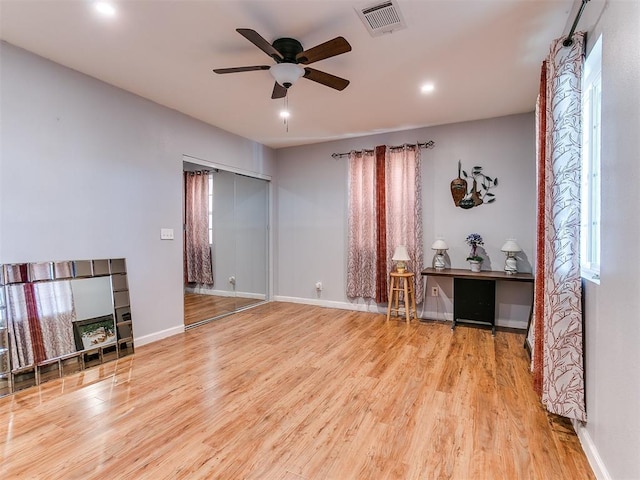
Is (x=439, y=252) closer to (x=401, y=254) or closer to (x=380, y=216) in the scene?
(x=401, y=254)

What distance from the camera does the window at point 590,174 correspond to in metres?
1.91

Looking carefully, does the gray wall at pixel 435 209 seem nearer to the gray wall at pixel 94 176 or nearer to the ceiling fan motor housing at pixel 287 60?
the gray wall at pixel 94 176

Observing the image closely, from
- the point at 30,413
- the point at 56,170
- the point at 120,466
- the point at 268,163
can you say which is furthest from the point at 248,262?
the point at 120,466

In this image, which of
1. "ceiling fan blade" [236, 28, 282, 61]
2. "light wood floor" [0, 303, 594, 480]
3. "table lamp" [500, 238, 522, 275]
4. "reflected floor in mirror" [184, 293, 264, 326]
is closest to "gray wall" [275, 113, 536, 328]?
"table lamp" [500, 238, 522, 275]

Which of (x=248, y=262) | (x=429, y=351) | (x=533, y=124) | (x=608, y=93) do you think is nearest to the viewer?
(x=608, y=93)

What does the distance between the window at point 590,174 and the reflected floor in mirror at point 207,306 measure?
162 inches

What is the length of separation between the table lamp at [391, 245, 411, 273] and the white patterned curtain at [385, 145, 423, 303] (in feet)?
0.48

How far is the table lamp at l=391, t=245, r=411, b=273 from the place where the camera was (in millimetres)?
4336

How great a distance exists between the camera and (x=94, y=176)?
313 cm

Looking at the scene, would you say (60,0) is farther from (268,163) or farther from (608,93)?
(268,163)

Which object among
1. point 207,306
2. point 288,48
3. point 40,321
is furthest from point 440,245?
point 40,321

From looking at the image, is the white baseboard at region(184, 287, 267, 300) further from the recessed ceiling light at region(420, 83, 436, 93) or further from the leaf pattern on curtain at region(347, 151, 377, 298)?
the recessed ceiling light at region(420, 83, 436, 93)

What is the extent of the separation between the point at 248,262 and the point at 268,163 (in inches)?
66.6

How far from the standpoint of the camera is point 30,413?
2221 millimetres
